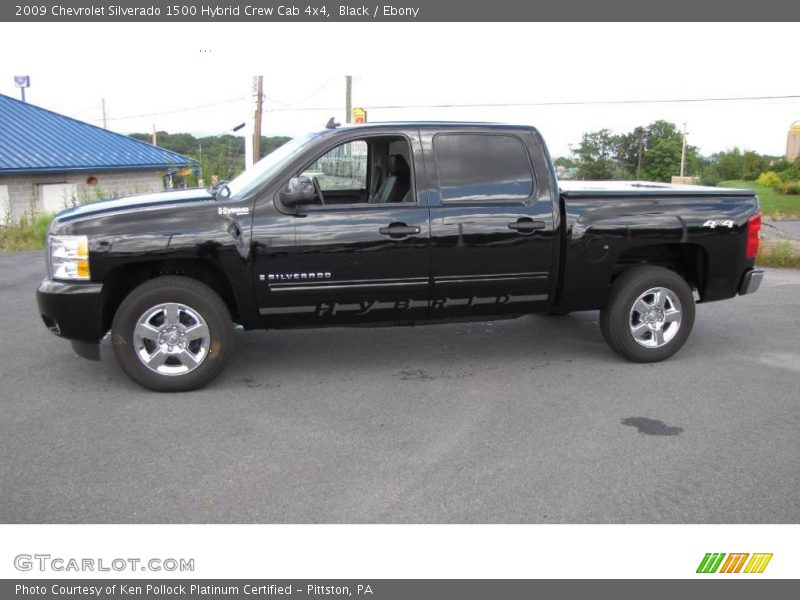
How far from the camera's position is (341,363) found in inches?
244

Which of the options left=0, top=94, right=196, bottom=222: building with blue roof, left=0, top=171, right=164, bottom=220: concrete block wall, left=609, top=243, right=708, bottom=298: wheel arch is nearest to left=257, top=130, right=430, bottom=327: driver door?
left=609, top=243, right=708, bottom=298: wheel arch

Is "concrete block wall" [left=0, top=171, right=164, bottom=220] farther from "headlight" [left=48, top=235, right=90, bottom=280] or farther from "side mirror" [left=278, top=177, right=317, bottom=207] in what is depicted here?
"side mirror" [left=278, top=177, right=317, bottom=207]

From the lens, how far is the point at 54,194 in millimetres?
28344

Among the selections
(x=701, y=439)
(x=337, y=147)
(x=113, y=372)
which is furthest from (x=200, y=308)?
(x=701, y=439)

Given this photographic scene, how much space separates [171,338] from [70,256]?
2.94ft

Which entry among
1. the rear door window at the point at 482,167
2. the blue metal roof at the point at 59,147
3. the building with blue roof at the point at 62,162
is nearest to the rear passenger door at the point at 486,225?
the rear door window at the point at 482,167

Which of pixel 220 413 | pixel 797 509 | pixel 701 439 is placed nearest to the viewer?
pixel 797 509

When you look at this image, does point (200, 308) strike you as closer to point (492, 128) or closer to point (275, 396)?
point (275, 396)

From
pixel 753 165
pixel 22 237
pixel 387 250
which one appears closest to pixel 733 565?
pixel 387 250

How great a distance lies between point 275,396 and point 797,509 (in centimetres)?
339

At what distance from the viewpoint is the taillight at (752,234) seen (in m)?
6.20

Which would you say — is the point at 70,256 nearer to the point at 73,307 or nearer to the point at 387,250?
the point at 73,307

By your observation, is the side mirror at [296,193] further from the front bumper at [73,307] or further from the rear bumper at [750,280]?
the rear bumper at [750,280]

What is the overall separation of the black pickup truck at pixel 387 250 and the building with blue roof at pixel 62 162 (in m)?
20.1
